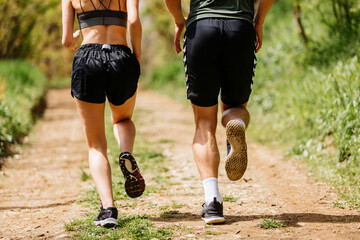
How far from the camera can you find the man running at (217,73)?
281 centimetres

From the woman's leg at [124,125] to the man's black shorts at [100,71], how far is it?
16 centimetres

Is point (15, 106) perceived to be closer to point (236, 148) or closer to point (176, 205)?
point (176, 205)

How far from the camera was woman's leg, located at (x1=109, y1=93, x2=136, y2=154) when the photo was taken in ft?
10.2

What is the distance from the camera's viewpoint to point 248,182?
4.23 metres

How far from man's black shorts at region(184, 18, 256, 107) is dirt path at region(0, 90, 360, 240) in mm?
863

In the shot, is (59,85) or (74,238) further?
(59,85)

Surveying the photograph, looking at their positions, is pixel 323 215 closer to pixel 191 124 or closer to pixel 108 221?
pixel 108 221

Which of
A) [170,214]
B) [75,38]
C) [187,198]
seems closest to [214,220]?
[170,214]

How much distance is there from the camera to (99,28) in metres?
2.95

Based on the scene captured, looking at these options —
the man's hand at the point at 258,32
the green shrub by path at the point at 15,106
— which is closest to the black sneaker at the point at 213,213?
the man's hand at the point at 258,32

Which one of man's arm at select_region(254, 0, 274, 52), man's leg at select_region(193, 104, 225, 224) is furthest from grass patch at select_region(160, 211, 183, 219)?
man's arm at select_region(254, 0, 274, 52)

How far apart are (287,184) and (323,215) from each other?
101 centimetres

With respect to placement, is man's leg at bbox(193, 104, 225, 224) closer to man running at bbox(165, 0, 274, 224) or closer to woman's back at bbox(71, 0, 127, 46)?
man running at bbox(165, 0, 274, 224)

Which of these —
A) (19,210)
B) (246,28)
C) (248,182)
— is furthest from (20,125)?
(246,28)
